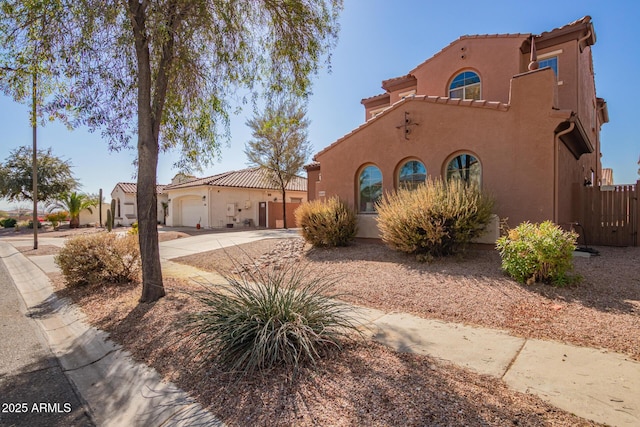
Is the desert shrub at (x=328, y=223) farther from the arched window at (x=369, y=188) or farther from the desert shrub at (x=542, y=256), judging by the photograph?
the desert shrub at (x=542, y=256)

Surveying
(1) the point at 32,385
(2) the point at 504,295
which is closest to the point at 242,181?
(2) the point at 504,295

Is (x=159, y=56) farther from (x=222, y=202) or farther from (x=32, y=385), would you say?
(x=222, y=202)

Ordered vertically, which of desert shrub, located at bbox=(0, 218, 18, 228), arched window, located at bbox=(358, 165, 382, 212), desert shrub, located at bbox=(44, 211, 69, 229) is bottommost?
desert shrub, located at bbox=(0, 218, 18, 228)

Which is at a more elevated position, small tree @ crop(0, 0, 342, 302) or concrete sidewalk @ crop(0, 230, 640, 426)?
small tree @ crop(0, 0, 342, 302)

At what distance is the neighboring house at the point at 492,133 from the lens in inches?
374

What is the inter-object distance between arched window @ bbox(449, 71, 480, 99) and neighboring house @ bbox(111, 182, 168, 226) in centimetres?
2893

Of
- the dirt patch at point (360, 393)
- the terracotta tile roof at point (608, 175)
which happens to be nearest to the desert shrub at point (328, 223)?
the dirt patch at point (360, 393)

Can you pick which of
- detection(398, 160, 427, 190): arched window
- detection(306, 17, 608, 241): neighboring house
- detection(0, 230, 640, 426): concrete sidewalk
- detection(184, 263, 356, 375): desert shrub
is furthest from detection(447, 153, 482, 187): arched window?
detection(184, 263, 356, 375): desert shrub

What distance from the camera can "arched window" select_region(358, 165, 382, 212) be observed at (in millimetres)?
12953

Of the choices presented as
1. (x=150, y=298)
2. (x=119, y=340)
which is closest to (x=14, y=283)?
(x=150, y=298)

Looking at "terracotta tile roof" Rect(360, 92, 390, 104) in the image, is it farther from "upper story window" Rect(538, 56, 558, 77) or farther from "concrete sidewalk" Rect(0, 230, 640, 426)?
"concrete sidewalk" Rect(0, 230, 640, 426)

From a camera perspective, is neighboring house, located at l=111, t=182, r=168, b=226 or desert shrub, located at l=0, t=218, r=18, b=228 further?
desert shrub, located at l=0, t=218, r=18, b=228

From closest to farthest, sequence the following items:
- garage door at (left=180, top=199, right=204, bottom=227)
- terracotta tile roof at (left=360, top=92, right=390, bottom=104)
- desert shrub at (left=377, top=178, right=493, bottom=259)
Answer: desert shrub at (left=377, top=178, right=493, bottom=259) → terracotta tile roof at (left=360, top=92, right=390, bottom=104) → garage door at (left=180, top=199, right=204, bottom=227)

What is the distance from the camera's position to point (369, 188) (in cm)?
1325
